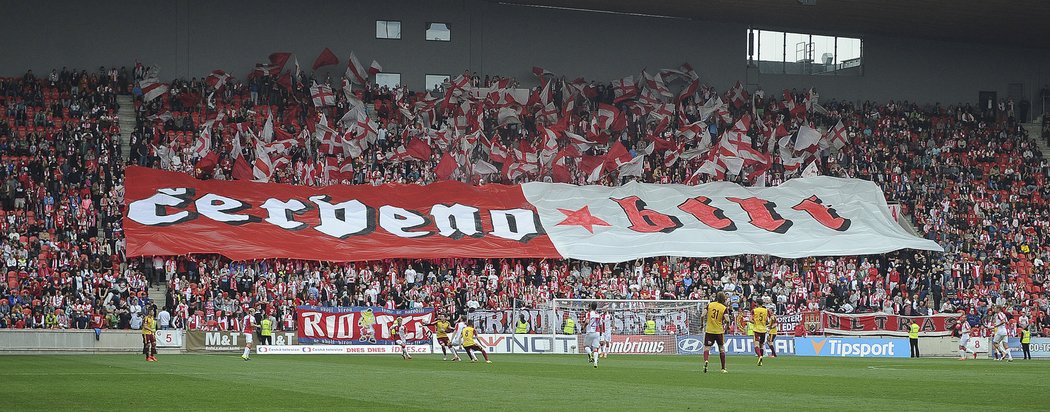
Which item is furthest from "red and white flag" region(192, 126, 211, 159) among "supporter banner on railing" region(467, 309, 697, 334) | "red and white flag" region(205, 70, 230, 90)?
"supporter banner on railing" region(467, 309, 697, 334)

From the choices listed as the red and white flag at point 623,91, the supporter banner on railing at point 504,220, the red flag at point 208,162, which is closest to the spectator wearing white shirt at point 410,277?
the supporter banner on railing at point 504,220

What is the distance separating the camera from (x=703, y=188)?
57938 mm

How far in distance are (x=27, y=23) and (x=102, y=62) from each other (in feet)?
11.7

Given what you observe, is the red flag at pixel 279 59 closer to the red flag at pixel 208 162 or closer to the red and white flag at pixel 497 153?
the red flag at pixel 208 162

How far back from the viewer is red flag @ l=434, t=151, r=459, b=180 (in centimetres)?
5581

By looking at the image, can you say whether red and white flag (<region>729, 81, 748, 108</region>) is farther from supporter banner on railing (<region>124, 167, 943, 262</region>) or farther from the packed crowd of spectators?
supporter banner on railing (<region>124, 167, 943, 262</region>)

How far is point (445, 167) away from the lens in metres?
55.8

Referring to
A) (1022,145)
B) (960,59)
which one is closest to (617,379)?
(1022,145)

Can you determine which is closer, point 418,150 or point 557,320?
point 557,320

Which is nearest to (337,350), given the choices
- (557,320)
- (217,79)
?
(557,320)

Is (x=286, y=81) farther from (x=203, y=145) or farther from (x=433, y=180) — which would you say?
(x=433, y=180)

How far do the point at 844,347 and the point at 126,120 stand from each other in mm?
30943

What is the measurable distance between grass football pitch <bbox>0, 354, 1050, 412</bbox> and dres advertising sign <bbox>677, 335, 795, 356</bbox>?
→ 1575 cm

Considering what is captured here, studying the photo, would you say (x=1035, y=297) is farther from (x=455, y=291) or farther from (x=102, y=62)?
(x=102, y=62)
